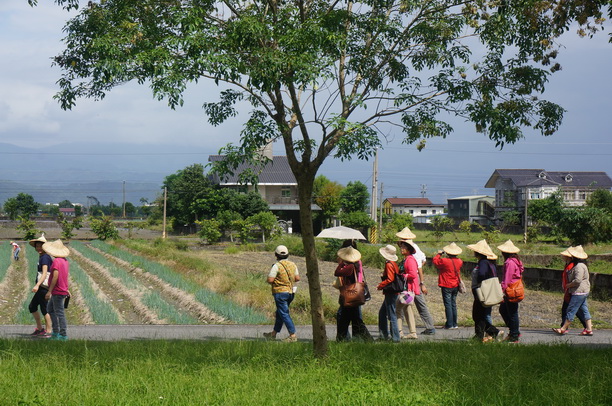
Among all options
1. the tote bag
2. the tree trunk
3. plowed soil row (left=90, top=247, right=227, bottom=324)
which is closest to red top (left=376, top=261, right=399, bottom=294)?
the tote bag

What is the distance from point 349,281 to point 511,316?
2837 mm

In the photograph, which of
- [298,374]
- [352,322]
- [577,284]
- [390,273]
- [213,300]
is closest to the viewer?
[298,374]

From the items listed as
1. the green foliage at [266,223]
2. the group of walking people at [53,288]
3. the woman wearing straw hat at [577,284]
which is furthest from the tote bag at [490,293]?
the green foliage at [266,223]

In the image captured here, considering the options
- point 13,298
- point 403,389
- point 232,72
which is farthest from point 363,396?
point 13,298

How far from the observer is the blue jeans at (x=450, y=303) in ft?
41.1

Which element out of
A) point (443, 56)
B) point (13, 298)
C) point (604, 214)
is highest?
point (443, 56)

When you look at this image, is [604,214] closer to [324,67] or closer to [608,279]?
[608,279]

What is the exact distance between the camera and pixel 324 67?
9.10 metres

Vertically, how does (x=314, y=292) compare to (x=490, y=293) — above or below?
above

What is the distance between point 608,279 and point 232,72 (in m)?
14.1

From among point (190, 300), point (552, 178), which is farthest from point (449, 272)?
point (552, 178)

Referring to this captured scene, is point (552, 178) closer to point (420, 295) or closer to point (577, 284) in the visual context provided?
point (577, 284)

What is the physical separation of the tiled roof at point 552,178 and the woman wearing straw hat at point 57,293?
6683 cm

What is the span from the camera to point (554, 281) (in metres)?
21.1
